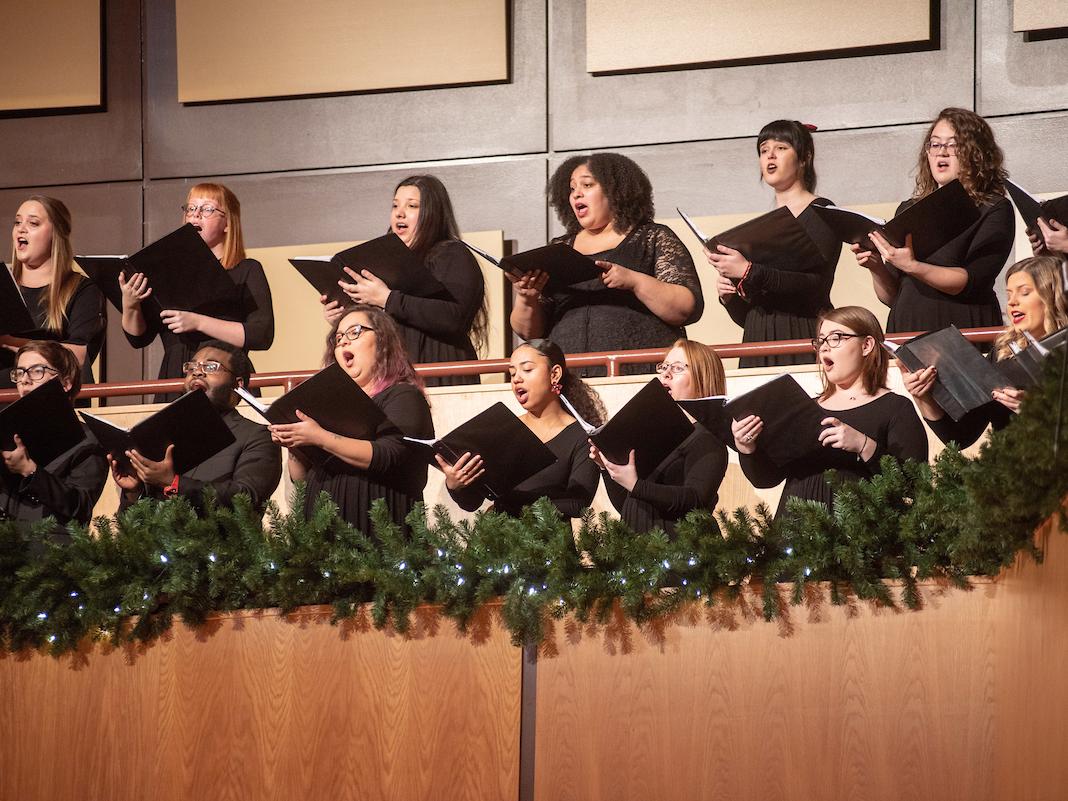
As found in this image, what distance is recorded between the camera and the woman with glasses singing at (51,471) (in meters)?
3.25

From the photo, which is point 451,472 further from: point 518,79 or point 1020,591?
point 518,79

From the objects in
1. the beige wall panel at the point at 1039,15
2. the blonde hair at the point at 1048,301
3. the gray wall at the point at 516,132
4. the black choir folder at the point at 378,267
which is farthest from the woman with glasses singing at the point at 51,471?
the beige wall panel at the point at 1039,15

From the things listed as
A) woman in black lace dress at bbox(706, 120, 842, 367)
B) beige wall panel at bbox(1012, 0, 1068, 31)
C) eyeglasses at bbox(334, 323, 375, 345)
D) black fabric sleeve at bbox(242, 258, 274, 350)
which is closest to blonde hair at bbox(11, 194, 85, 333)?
black fabric sleeve at bbox(242, 258, 274, 350)

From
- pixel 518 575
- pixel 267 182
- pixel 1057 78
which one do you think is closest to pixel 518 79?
pixel 267 182

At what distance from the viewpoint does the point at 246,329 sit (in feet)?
12.1

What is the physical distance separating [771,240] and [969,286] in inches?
19.6

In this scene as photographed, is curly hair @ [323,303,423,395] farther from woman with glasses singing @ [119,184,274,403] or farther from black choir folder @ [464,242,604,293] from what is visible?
woman with glasses singing @ [119,184,274,403]

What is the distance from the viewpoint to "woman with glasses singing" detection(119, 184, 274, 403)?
11.9ft

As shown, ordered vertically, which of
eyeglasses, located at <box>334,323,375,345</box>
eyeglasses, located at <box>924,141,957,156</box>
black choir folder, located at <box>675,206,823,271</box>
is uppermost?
eyeglasses, located at <box>924,141,957,156</box>

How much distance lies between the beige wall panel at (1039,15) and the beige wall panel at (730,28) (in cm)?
26

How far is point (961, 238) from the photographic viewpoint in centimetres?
338

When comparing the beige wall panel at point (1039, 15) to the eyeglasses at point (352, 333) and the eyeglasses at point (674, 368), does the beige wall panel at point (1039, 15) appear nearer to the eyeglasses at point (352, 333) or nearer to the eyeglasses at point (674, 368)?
the eyeglasses at point (674, 368)

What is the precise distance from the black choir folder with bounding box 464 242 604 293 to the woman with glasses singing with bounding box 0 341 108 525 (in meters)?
1.11

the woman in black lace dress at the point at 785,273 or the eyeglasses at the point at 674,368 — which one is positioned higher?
the woman in black lace dress at the point at 785,273
